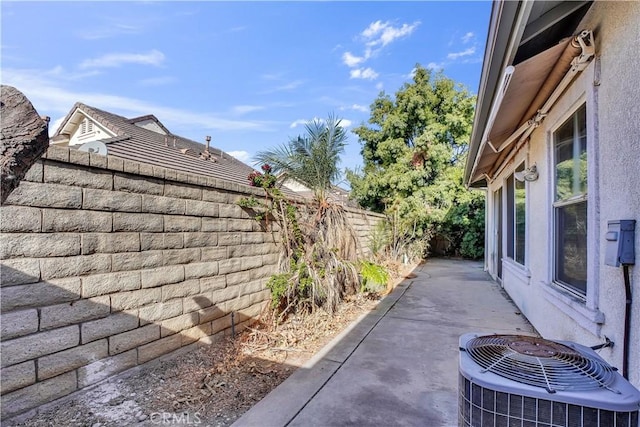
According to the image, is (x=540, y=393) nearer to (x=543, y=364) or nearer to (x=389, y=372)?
(x=543, y=364)

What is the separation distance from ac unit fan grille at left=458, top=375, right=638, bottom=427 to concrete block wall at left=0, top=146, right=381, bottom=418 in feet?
8.97

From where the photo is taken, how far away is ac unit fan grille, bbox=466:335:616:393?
3.96 ft

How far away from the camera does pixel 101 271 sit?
269 centimetres

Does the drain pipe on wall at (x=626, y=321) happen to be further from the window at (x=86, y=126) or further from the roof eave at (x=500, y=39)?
the window at (x=86, y=126)

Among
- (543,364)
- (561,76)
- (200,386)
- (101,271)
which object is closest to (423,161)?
(561,76)

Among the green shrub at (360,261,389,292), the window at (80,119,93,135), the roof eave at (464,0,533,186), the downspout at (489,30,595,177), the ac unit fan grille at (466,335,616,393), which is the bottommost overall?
the green shrub at (360,261,389,292)

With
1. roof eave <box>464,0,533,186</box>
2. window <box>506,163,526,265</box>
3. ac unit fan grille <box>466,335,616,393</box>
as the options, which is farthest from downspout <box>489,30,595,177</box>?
ac unit fan grille <box>466,335,616,393</box>

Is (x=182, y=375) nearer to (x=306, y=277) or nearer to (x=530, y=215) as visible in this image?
(x=306, y=277)

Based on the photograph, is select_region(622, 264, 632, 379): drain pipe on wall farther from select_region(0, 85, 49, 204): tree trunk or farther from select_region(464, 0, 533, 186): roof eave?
select_region(0, 85, 49, 204): tree trunk

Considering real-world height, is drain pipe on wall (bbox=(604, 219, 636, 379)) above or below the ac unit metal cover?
above

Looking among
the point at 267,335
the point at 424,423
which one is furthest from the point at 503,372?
the point at 267,335

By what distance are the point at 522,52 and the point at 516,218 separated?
4370 mm

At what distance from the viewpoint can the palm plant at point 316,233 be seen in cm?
473

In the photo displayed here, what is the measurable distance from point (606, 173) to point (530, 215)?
8.89 feet
